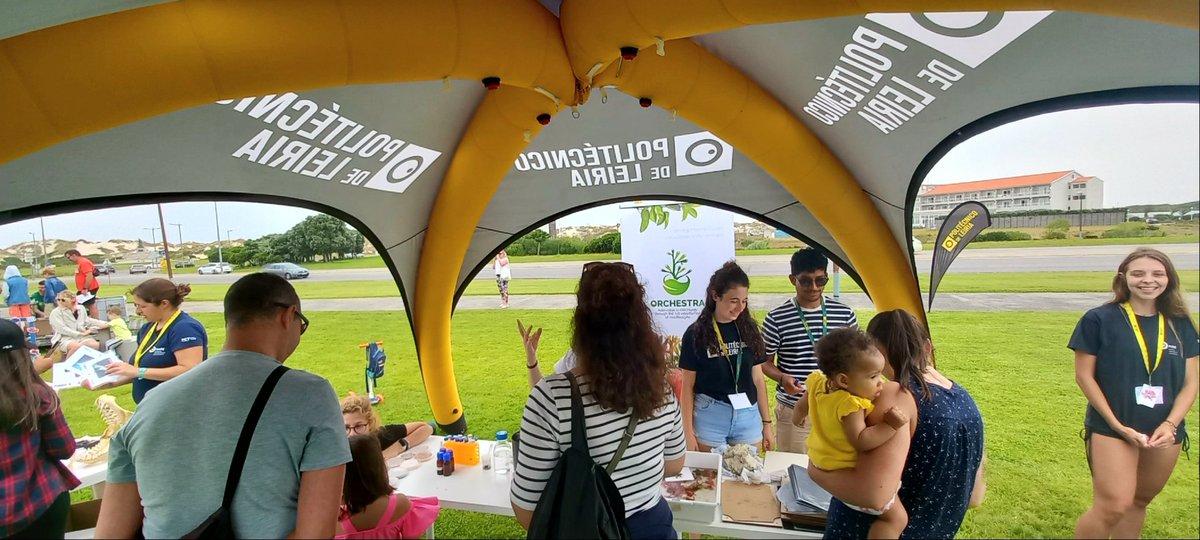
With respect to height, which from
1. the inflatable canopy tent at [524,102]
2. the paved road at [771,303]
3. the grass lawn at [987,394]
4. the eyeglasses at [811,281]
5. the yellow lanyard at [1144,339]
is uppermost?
the inflatable canopy tent at [524,102]

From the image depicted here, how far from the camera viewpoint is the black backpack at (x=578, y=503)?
1.12m

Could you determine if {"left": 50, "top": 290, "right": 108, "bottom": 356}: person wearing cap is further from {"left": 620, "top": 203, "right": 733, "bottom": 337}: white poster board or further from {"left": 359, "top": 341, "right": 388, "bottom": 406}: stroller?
{"left": 620, "top": 203, "right": 733, "bottom": 337}: white poster board

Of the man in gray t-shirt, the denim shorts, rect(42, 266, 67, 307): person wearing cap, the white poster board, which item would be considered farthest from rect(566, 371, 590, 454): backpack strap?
rect(42, 266, 67, 307): person wearing cap

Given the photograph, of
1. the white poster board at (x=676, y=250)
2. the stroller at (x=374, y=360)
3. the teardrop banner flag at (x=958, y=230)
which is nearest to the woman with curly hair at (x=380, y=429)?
the stroller at (x=374, y=360)

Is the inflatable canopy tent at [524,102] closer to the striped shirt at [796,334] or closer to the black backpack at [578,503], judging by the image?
the striped shirt at [796,334]

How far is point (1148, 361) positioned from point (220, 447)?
2.81 m

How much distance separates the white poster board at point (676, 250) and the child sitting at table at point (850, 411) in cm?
402

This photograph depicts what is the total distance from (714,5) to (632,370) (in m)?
1.13

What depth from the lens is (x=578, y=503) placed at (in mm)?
1120

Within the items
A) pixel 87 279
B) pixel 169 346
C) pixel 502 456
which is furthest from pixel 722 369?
pixel 87 279

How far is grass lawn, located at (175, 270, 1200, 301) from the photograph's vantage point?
7.43 feet

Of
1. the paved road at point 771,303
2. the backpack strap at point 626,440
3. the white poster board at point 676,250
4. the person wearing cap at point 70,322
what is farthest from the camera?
the paved road at point 771,303

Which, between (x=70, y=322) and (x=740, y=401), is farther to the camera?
(x=70, y=322)

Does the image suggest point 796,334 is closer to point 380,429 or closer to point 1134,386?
point 1134,386
